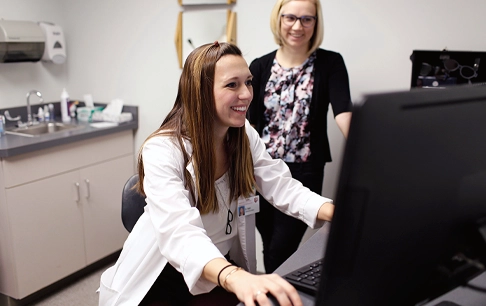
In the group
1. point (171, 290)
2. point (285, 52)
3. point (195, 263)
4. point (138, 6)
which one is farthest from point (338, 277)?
point (138, 6)

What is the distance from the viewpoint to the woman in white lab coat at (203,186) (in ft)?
3.80

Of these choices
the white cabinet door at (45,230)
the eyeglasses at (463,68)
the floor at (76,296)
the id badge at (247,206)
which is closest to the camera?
the id badge at (247,206)

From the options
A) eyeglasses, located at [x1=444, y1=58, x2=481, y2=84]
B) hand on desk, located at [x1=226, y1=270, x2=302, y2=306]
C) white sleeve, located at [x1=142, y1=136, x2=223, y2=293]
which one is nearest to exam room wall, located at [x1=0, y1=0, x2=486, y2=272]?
eyeglasses, located at [x1=444, y1=58, x2=481, y2=84]

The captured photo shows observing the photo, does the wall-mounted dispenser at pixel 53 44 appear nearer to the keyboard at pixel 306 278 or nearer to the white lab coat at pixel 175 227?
the white lab coat at pixel 175 227

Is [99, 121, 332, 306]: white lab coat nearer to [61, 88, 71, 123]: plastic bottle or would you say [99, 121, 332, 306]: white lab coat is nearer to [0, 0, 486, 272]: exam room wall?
Result: [0, 0, 486, 272]: exam room wall

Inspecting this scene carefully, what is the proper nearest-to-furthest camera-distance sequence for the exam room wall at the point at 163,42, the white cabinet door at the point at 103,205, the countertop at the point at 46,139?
the exam room wall at the point at 163,42 → the countertop at the point at 46,139 → the white cabinet door at the point at 103,205

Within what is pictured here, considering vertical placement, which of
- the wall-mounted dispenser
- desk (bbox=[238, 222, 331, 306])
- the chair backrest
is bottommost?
the chair backrest

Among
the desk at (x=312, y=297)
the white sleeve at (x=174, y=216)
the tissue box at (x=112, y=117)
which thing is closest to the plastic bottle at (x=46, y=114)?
the tissue box at (x=112, y=117)

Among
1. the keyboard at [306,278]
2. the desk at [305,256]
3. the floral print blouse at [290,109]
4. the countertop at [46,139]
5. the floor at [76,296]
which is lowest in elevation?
the floor at [76,296]

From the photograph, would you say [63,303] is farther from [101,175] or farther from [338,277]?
[338,277]

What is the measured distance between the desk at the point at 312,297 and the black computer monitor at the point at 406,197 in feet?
0.54

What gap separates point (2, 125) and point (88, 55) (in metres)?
0.90

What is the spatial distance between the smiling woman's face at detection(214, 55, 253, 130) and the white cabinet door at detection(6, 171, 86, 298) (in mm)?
1603

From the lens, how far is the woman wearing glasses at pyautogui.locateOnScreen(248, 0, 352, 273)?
78.7 inches
